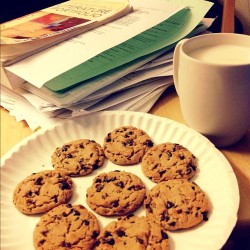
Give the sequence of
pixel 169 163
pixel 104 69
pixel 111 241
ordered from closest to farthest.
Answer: pixel 111 241 < pixel 169 163 < pixel 104 69

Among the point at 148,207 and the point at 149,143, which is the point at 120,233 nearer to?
the point at 148,207

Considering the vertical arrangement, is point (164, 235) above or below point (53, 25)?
below

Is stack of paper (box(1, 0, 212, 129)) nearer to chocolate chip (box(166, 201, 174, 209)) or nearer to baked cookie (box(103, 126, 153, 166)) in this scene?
baked cookie (box(103, 126, 153, 166))

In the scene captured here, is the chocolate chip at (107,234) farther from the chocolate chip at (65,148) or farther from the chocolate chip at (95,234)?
the chocolate chip at (65,148)

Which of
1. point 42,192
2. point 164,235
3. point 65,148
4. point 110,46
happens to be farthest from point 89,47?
point 164,235

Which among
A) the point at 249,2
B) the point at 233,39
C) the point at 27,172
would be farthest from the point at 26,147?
the point at 249,2

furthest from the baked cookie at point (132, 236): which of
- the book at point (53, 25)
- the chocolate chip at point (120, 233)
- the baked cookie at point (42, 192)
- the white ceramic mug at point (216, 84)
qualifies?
the book at point (53, 25)

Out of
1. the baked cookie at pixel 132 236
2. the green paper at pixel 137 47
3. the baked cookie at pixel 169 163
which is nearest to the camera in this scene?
the baked cookie at pixel 132 236
